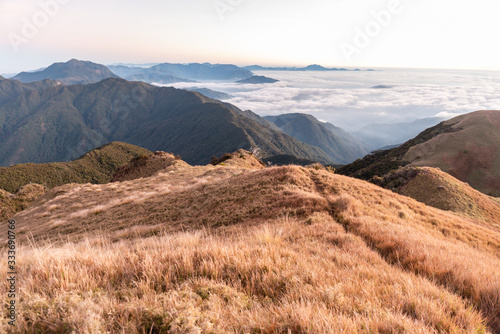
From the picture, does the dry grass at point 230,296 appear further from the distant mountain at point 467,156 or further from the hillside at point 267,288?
the distant mountain at point 467,156

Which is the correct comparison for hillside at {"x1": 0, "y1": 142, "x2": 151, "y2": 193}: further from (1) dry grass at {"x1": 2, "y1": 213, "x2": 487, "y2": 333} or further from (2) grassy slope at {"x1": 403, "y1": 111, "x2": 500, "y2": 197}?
(2) grassy slope at {"x1": 403, "y1": 111, "x2": 500, "y2": 197}

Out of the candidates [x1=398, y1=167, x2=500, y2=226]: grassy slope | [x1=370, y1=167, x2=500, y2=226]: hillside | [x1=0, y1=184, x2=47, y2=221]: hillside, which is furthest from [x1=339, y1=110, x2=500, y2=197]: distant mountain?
[x1=0, y1=184, x2=47, y2=221]: hillside

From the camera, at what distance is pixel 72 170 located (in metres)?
117

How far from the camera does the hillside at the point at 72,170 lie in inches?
3620

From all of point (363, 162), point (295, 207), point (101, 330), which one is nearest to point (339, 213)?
point (295, 207)

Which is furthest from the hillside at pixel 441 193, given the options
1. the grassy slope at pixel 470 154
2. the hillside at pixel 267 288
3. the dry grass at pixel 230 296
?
the dry grass at pixel 230 296

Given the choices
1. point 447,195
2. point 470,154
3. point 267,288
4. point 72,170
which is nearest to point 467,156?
point 470,154

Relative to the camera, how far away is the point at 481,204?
2825 cm

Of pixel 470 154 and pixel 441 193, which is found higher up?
pixel 470 154

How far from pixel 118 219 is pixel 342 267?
11.5 metres

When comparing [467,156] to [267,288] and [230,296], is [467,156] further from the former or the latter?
[230,296]

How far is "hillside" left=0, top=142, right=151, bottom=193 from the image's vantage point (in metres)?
91.9

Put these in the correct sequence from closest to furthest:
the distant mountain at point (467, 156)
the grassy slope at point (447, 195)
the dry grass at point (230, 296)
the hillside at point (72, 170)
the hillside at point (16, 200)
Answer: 1. the dry grass at point (230, 296)
2. the grassy slope at point (447, 195)
3. the hillside at point (16, 200)
4. the distant mountain at point (467, 156)
5. the hillside at point (72, 170)

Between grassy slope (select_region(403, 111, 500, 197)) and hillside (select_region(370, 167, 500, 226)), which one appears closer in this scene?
hillside (select_region(370, 167, 500, 226))
